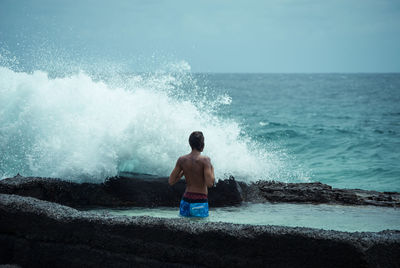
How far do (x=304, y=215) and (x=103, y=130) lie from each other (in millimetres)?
3505

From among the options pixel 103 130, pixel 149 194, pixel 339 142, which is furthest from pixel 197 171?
pixel 339 142

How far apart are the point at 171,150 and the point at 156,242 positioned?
134 inches

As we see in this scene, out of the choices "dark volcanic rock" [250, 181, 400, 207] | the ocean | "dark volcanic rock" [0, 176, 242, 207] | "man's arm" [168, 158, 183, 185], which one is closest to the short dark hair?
"man's arm" [168, 158, 183, 185]

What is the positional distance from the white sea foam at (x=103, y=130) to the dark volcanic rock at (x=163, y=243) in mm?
1990

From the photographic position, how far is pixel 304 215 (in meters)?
5.40

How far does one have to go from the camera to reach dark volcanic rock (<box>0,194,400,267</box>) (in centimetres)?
329

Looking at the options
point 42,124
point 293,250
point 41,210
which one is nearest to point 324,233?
point 293,250

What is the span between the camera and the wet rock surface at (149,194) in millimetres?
5863

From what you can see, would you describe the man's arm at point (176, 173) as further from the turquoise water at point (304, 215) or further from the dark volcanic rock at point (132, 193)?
the dark volcanic rock at point (132, 193)

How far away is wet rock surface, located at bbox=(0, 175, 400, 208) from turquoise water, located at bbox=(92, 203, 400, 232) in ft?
0.80

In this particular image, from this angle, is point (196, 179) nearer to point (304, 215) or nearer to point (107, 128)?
point (304, 215)

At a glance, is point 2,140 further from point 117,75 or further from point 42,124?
point 117,75

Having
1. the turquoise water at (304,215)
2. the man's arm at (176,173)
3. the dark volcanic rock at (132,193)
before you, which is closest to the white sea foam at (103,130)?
the dark volcanic rock at (132,193)

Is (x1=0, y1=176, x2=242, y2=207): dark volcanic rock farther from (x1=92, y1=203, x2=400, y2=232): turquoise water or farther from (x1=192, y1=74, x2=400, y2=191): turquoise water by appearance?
(x1=192, y1=74, x2=400, y2=191): turquoise water
